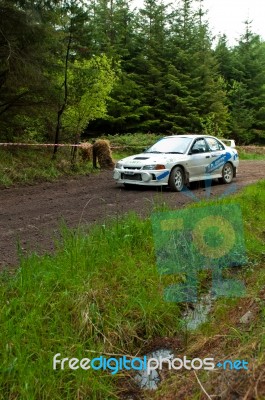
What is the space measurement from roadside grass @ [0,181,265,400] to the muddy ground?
2.41ft

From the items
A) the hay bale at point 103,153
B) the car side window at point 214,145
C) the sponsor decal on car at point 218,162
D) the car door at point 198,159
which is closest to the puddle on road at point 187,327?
the car door at point 198,159

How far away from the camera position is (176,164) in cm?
1101

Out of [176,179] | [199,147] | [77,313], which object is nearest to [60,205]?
[176,179]

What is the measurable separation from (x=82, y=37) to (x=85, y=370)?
1526 cm

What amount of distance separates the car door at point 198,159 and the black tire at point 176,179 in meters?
0.37

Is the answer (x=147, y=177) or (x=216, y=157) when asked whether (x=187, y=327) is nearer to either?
(x=147, y=177)

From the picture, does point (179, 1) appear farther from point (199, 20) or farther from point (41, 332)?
point (41, 332)

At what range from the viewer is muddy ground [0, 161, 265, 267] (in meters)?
6.33

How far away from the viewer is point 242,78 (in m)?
44.8

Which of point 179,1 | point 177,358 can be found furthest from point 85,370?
point 179,1

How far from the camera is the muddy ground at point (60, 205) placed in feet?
20.8

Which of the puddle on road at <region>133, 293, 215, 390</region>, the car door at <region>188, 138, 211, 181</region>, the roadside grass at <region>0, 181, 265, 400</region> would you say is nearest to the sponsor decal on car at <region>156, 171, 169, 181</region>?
the car door at <region>188, 138, 211, 181</region>

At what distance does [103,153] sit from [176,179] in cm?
612

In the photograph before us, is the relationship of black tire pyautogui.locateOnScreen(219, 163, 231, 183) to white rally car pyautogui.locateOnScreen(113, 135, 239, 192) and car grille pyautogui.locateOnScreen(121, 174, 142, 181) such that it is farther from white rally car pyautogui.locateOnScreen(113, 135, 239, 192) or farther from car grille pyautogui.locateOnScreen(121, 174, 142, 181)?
car grille pyautogui.locateOnScreen(121, 174, 142, 181)
